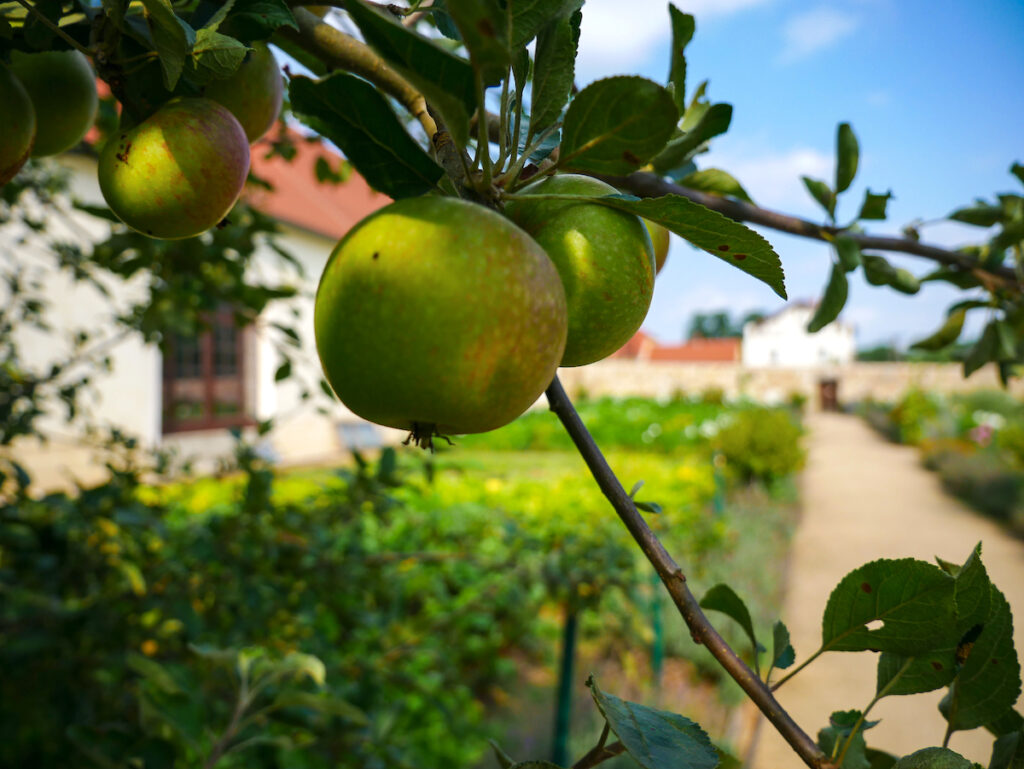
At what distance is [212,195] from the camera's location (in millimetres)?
597

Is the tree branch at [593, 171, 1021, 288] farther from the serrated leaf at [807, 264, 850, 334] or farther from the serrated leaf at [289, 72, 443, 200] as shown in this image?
the serrated leaf at [289, 72, 443, 200]

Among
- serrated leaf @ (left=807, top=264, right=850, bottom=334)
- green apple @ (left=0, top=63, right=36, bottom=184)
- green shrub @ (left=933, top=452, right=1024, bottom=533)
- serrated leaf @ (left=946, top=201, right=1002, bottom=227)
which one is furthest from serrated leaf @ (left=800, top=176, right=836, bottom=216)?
green shrub @ (left=933, top=452, right=1024, bottom=533)

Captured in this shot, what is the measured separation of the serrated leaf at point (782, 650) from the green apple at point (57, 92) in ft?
2.81

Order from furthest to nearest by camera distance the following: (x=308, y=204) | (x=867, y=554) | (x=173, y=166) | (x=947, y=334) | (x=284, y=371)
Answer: (x=308, y=204)
(x=867, y=554)
(x=284, y=371)
(x=947, y=334)
(x=173, y=166)

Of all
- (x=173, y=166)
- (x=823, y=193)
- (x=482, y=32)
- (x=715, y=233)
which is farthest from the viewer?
(x=823, y=193)

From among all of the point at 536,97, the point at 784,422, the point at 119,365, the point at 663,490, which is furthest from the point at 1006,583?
the point at 119,365

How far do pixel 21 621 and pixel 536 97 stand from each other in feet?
5.90

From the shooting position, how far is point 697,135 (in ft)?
2.47

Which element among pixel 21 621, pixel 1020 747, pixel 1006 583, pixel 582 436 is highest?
pixel 582 436

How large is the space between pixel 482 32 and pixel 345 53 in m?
0.33

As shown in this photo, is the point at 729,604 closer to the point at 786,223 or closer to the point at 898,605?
the point at 898,605

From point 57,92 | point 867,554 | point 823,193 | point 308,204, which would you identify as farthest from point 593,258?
point 308,204

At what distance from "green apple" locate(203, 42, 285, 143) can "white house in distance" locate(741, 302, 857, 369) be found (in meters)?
42.2

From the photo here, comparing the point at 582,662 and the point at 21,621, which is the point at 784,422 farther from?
the point at 21,621
